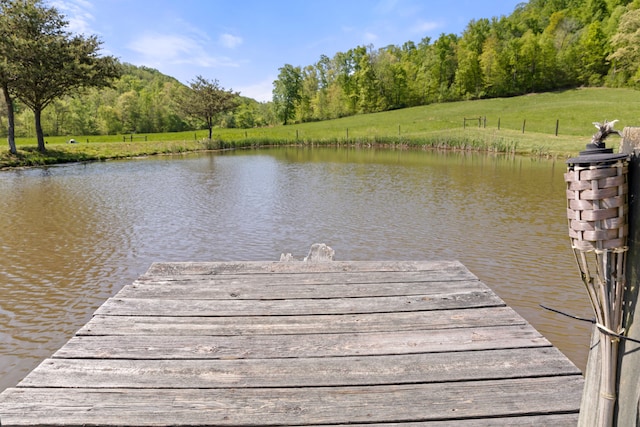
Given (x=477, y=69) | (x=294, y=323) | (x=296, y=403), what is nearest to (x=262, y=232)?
(x=294, y=323)

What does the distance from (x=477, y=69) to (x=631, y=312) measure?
68.8m

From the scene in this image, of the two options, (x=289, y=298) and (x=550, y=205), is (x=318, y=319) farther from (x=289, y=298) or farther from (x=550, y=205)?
(x=550, y=205)

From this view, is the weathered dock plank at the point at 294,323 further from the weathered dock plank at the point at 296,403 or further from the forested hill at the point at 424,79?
the forested hill at the point at 424,79

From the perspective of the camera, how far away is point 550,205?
11.4m

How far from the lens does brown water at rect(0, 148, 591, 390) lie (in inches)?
206

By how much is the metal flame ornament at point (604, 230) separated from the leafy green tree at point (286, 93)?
72519 millimetres

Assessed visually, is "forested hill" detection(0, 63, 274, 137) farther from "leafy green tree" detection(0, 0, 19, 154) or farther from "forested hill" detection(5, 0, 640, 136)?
"leafy green tree" detection(0, 0, 19, 154)

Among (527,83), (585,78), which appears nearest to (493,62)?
(527,83)

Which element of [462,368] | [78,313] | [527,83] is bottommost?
[78,313]

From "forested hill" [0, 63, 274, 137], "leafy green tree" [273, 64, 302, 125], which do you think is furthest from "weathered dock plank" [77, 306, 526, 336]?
"leafy green tree" [273, 64, 302, 125]

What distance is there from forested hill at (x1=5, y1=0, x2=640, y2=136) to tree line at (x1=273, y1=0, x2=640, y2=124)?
151 mm

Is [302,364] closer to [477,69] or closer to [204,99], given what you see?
[204,99]

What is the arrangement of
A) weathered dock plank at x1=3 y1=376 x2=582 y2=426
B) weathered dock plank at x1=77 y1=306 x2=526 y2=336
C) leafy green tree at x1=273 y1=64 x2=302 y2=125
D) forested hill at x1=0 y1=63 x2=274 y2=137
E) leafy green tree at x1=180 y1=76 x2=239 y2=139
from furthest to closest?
leafy green tree at x1=273 y1=64 x2=302 y2=125 → forested hill at x1=0 y1=63 x2=274 y2=137 → leafy green tree at x1=180 y1=76 x2=239 y2=139 → weathered dock plank at x1=77 y1=306 x2=526 y2=336 → weathered dock plank at x1=3 y1=376 x2=582 y2=426

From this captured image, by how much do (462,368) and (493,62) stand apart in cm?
6717
